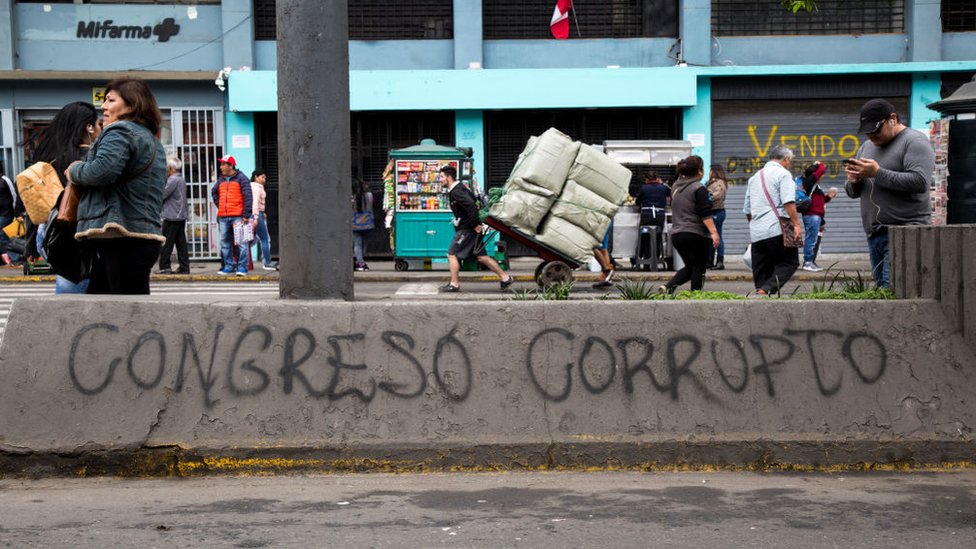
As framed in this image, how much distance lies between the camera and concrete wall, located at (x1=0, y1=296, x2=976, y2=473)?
213 inches

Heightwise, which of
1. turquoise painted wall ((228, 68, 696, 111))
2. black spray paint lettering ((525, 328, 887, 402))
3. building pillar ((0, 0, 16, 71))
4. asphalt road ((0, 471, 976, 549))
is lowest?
asphalt road ((0, 471, 976, 549))

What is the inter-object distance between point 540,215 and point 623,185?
4.12 ft

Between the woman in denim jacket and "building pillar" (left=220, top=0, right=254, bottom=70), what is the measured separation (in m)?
15.1

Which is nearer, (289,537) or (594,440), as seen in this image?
(289,537)

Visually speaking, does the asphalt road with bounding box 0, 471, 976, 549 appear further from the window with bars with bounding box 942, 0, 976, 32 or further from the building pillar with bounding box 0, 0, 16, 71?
the window with bars with bounding box 942, 0, 976, 32

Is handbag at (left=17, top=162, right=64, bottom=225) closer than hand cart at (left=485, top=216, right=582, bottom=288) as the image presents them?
Answer: Yes

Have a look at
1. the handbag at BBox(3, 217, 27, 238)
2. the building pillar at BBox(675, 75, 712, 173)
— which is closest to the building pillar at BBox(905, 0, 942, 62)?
the building pillar at BBox(675, 75, 712, 173)

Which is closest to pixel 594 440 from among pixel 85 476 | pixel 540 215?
pixel 85 476

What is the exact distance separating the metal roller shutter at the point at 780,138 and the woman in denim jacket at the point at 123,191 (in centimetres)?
1636

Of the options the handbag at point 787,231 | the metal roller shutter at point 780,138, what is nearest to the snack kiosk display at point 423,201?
the metal roller shutter at point 780,138

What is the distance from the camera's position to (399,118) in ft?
68.5

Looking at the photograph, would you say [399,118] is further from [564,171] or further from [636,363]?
[636,363]

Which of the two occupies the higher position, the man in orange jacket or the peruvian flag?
the peruvian flag

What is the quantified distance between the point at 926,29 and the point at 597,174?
1045cm
